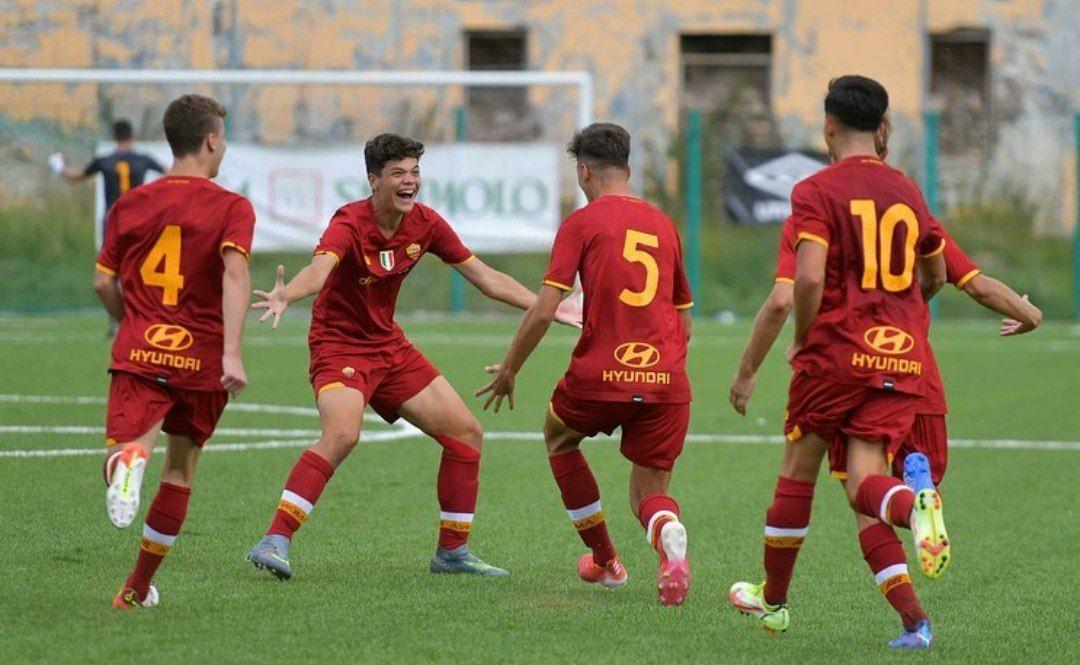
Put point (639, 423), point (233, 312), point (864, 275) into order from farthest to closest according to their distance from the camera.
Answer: point (639, 423), point (233, 312), point (864, 275)

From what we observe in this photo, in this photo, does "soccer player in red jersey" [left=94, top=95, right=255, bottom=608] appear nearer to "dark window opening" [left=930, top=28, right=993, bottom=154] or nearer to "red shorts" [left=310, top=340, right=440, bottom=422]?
"red shorts" [left=310, top=340, right=440, bottom=422]

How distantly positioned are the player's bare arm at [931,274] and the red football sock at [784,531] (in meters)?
0.79

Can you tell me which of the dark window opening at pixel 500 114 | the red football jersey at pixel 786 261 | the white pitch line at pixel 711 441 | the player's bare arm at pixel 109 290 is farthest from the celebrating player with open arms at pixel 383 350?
the dark window opening at pixel 500 114

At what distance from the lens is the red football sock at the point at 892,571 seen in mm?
5977

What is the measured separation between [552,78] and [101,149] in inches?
225

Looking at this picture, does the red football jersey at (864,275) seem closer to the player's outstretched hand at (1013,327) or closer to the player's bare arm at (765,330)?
the player's bare arm at (765,330)

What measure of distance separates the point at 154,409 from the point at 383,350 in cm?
140

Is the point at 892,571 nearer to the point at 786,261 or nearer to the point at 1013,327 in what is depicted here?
the point at 786,261

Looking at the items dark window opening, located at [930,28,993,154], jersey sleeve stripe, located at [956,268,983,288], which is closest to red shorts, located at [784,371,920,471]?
jersey sleeve stripe, located at [956,268,983,288]

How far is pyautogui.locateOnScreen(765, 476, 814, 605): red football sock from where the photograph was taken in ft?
20.0

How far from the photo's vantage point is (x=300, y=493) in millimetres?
7176

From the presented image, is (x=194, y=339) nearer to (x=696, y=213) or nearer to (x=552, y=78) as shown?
(x=552, y=78)

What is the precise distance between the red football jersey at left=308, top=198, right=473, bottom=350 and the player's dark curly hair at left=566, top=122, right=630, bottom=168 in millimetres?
894

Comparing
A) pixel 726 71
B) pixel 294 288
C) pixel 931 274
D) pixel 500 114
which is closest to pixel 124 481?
pixel 294 288
